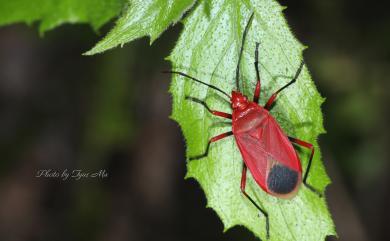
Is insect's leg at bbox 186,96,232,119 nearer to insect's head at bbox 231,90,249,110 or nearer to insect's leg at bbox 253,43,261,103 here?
insect's head at bbox 231,90,249,110

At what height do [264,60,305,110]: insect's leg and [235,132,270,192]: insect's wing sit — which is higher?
[264,60,305,110]: insect's leg

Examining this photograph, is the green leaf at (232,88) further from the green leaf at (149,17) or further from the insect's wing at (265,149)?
the green leaf at (149,17)

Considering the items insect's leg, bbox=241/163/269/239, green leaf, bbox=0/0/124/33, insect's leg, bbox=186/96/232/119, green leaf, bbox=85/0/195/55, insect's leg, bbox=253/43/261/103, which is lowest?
insect's leg, bbox=241/163/269/239

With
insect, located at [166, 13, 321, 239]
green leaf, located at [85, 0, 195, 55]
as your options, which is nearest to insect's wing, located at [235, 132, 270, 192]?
insect, located at [166, 13, 321, 239]

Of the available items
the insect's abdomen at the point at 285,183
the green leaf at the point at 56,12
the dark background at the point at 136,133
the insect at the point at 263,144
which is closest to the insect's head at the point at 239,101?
the insect at the point at 263,144

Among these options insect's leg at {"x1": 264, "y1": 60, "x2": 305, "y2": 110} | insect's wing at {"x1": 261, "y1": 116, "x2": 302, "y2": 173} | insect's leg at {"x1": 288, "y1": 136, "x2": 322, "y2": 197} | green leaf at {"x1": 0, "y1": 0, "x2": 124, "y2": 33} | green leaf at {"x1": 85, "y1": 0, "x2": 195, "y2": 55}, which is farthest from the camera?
green leaf at {"x1": 0, "y1": 0, "x2": 124, "y2": 33}
